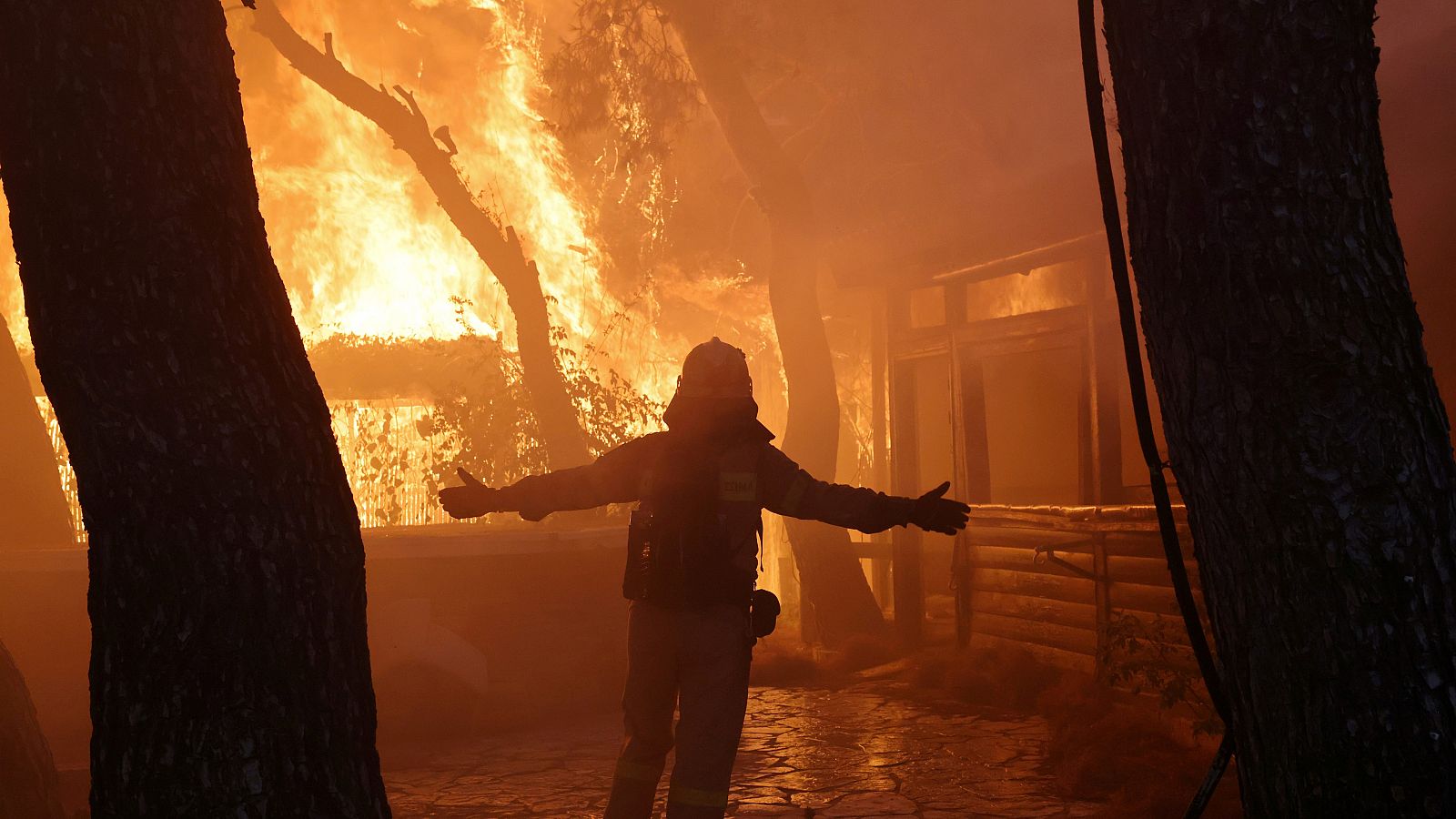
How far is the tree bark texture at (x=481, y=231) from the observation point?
1431 centimetres

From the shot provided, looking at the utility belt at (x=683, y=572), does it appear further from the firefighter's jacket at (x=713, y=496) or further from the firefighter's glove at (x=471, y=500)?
the firefighter's glove at (x=471, y=500)

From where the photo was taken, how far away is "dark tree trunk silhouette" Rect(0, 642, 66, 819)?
4734mm

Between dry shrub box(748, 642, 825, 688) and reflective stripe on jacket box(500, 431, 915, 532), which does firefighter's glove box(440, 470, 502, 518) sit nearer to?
reflective stripe on jacket box(500, 431, 915, 532)

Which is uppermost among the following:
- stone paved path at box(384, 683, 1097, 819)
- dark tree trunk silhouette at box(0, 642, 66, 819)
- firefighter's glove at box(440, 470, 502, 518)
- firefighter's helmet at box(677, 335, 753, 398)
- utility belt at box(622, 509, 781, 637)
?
firefighter's helmet at box(677, 335, 753, 398)

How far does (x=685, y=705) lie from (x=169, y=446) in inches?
78.7

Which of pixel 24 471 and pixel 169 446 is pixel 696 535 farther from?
pixel 24 471

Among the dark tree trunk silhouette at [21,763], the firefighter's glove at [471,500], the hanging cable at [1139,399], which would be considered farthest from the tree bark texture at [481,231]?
the hanging cable at [1139,399]

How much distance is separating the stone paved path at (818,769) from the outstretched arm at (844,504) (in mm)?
2464

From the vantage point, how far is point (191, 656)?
8.47 feet

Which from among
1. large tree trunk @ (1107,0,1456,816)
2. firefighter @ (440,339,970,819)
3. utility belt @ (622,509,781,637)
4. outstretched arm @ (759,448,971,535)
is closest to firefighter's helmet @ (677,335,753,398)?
firefighter @ (440,339,970,819)

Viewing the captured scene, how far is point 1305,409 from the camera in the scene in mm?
2406

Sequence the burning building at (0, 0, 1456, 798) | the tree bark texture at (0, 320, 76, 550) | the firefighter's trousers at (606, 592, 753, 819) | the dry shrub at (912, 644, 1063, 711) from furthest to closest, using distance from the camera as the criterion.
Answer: the tree bark texture at (0, 320, 76, 550) → the burning building at (0, 0, 1456, 798) → the dry shrub at (912, 644, 1063, 711) → the firefighter's trousers at (606, 592, 753, 819)

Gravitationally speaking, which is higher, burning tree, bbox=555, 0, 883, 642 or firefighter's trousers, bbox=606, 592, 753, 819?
burning tree, bbox=555, 0, 883, 642

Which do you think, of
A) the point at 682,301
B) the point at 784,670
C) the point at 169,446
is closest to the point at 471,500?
the point at 169,446
